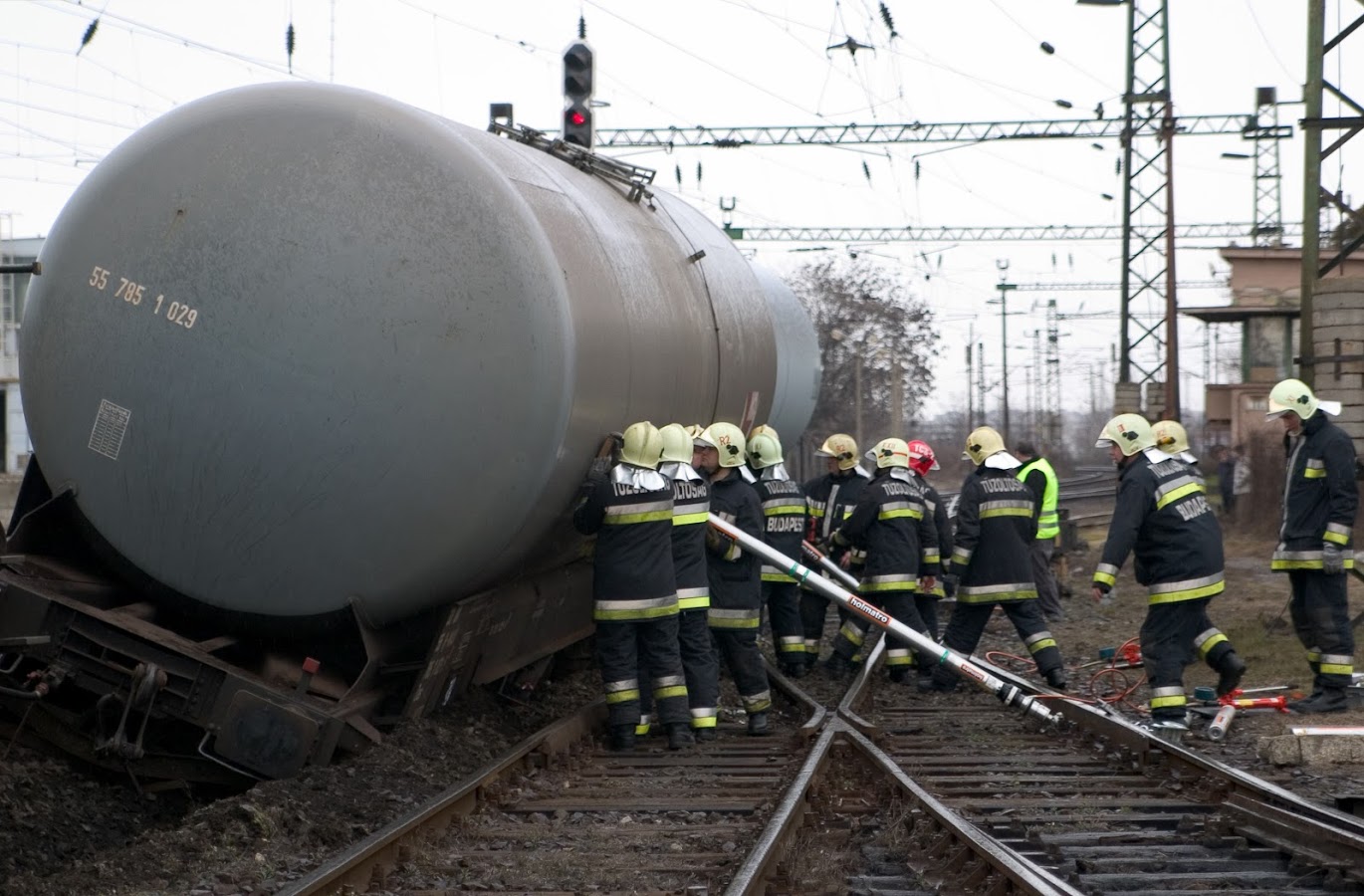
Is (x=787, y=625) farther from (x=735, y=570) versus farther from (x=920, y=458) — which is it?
(x=920, y=458)

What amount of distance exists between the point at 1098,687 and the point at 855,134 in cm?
2043

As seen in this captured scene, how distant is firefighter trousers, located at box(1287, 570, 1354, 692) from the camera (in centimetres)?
952

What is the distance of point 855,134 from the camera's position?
3019 centimetres

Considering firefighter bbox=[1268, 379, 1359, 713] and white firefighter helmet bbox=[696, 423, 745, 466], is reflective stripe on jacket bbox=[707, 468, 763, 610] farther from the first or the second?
firefighter bbox=[1268, 379, 1359, 713]

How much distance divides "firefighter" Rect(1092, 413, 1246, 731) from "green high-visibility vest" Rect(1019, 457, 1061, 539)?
173 inches

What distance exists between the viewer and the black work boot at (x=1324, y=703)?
9.51m

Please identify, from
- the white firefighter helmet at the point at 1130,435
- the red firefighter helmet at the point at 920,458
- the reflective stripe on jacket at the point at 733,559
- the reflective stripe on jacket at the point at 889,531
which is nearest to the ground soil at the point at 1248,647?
the reflective stripe on jacket at the point at 889,531

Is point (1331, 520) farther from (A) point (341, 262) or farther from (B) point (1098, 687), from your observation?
(A) point (341, 262)

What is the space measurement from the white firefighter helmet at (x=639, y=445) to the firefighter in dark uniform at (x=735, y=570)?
4.67 feet

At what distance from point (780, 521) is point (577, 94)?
14.4 ft

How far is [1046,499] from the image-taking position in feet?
46.6

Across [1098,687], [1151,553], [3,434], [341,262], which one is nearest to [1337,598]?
[1151,553]

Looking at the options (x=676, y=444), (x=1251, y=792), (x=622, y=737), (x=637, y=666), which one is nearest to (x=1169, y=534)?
(x=1251, y=792)

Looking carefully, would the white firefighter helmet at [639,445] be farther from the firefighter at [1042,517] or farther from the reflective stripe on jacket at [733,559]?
the firefighter at [1042,517]
